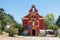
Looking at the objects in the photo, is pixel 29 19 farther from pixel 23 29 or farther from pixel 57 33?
pixel 57 33

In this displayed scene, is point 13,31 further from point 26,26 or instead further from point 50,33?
point 50,33

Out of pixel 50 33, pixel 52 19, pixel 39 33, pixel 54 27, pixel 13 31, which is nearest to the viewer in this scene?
pixel 13 31

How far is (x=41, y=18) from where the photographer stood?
62031 millimetres

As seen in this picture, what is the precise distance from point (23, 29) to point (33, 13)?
618cm

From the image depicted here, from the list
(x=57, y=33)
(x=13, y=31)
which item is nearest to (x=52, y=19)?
(x=57, y=33)

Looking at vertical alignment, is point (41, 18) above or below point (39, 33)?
above

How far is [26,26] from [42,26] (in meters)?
5.25

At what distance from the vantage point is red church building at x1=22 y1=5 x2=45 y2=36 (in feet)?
202

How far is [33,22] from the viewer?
62.0m

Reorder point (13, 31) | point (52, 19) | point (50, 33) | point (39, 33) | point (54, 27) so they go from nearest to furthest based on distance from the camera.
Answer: point (13, 31)
point (54, 27)
point (39, 33)
point (50, 33)
point (52, 19)

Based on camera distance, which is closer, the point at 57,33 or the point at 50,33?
the point at 57,33

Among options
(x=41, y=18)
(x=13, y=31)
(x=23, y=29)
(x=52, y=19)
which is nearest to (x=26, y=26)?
(x=23, y=29)

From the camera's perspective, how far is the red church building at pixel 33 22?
61.4 m

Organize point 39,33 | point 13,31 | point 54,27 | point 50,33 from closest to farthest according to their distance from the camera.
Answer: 1. point 13,31
2. point 54,27
3. point 39,33
4. point 50,33
